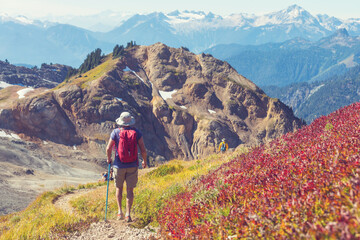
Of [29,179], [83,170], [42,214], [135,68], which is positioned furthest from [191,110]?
[42,214]

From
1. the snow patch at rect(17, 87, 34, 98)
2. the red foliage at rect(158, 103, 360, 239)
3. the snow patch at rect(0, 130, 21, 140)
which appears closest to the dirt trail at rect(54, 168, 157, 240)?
the red foliage at rect(158, 103, 360, 239)

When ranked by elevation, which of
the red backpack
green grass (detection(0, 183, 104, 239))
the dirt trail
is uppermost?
the red backpack

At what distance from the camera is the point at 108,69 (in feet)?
362

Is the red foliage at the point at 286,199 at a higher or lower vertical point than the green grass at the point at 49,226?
higher

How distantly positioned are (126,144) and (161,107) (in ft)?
324

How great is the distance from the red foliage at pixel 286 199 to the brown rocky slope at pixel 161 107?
3034 inches

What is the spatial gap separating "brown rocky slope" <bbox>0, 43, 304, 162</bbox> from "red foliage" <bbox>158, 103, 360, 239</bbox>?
253ft

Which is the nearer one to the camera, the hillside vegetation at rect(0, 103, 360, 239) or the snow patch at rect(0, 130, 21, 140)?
the hillside vegetation at rect(0, 103, 360, 239)

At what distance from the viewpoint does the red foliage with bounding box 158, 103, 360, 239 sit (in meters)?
4.15

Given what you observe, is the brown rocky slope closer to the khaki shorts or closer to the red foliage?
the khaki shorts

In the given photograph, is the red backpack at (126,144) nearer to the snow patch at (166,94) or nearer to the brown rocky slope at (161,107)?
the brown rocky slope at (161,107)

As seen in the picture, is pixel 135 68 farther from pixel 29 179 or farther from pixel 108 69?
pixel 29 179

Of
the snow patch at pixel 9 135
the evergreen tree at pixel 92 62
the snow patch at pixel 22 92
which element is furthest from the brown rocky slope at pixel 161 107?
the evergreen tree at pixel 92 62

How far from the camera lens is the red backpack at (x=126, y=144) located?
9.19 meters
